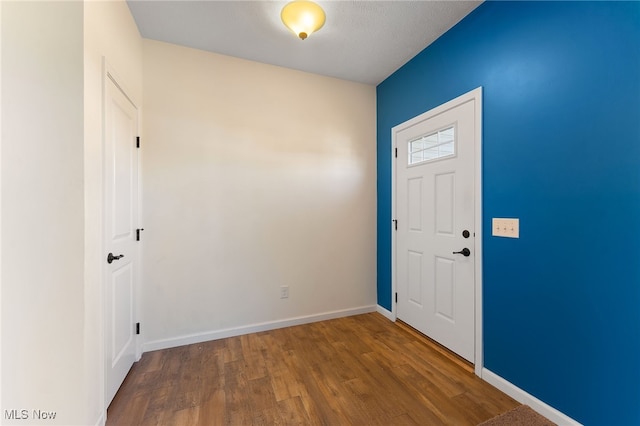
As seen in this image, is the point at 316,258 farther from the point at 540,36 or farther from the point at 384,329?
the point at 540,36

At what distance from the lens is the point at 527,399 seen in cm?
158

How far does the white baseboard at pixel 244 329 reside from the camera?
223cm

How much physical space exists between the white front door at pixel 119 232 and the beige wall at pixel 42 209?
0.86 feet

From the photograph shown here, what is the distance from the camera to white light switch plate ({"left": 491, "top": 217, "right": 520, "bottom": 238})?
1.66 metres

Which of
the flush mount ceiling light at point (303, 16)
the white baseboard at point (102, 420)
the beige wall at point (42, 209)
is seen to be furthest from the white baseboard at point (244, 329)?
the flush mount ceiling light at point (303, 16)

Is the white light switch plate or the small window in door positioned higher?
the small window in door

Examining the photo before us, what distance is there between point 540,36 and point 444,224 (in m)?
1.39

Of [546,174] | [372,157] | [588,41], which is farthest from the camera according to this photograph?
[372,157]

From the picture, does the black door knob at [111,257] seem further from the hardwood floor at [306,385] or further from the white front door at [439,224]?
the white front door at [439,224]

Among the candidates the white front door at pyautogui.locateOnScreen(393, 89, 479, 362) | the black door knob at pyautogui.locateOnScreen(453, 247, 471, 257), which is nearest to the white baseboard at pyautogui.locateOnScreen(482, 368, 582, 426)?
the white front door at pyautogui.locateOnScreen(393, 89, 479, 362)

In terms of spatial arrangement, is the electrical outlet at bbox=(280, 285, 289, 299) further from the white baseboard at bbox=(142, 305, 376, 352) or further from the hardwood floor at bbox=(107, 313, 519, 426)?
the hardwood floor at bbox=(107, 313, 519, 426)

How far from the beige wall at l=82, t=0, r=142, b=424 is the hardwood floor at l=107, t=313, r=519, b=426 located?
376 mm

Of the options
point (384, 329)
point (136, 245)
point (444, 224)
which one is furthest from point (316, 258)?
point (136, 245)

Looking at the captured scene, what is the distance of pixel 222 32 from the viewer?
7.01ft
